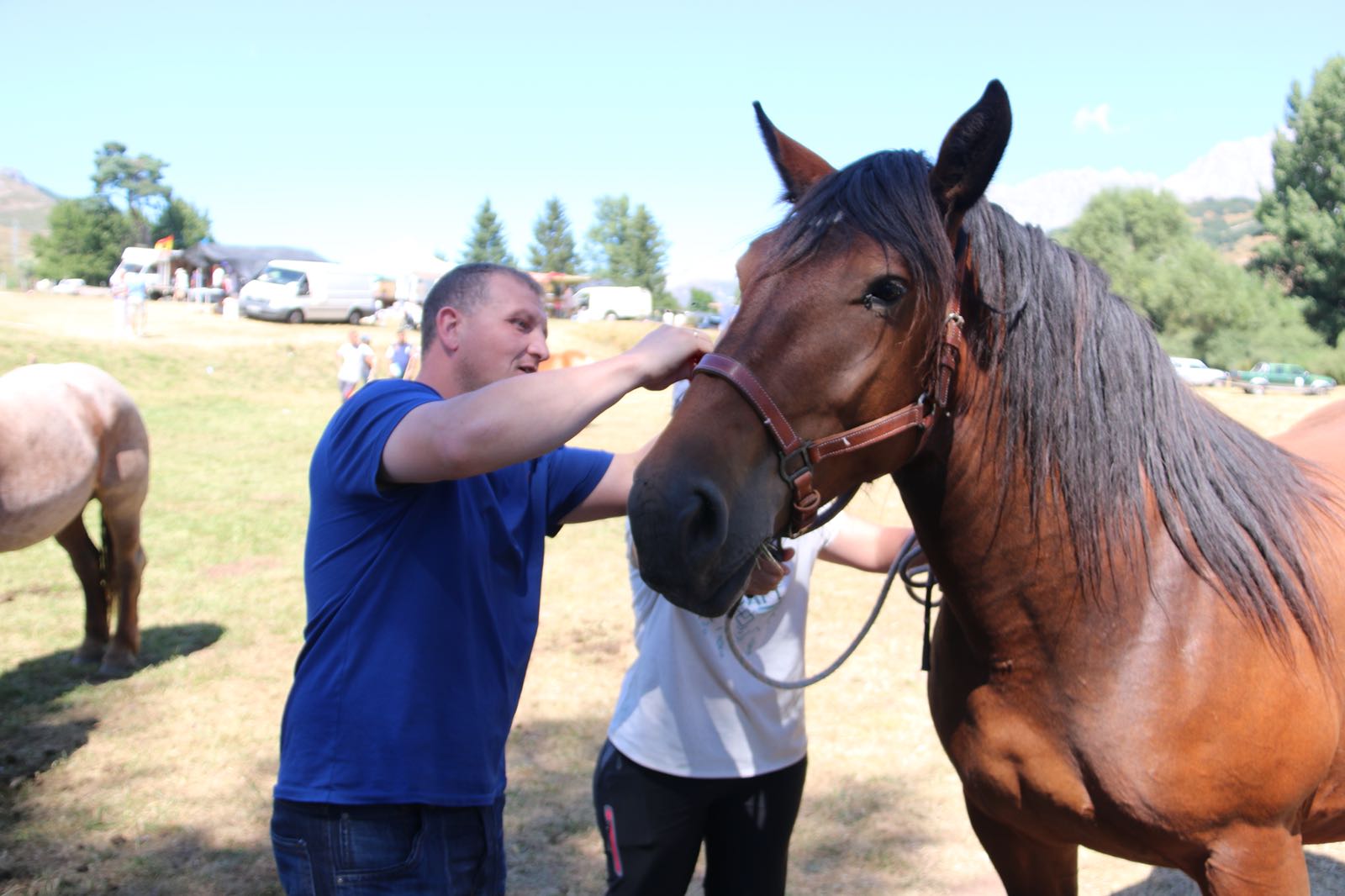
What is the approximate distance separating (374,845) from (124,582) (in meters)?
4.95

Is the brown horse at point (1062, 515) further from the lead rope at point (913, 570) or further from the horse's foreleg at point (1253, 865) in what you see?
the lead rope at point (913, 570)

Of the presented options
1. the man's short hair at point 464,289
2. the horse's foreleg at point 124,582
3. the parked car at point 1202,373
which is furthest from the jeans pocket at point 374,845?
the parked car at point 1202,373

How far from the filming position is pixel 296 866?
199 centimetres

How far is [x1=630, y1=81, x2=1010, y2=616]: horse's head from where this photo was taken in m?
1.49

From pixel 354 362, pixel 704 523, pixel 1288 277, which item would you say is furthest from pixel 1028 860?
pixel 1288 277

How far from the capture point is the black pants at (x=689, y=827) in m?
2.54

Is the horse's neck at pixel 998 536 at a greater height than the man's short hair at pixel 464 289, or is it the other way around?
the man's short hair at pixel 464 289

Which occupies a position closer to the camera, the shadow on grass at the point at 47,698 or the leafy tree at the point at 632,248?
the shadow on grass at the point at 47,698

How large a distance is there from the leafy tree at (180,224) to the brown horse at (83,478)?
85.5 m

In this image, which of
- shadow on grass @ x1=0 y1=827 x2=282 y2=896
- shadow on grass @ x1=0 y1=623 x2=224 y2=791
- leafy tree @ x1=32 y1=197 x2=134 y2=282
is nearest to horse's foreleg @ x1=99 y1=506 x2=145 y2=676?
shadow on grass @ x1=0 y1=623 x2=224 y2=791

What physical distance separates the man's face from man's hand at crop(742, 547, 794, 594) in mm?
754

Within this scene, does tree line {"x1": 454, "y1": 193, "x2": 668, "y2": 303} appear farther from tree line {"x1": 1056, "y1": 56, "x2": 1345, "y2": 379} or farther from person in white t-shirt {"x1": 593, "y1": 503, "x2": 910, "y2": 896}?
person in white t-shirt {"x1": 593, "y1": 503, "x2": 910, "y2": 896}

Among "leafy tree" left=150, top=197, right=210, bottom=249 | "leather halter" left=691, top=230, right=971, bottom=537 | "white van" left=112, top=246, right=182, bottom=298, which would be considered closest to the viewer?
"leather halter" left=691, top=230, right=971, bottom=537

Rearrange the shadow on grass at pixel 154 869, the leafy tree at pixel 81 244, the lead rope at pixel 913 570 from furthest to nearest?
1. the leafy tree at pixel 81 244
2. the shadow on grass at pixel 154 869
3. the lead rope at pixel 913 570
